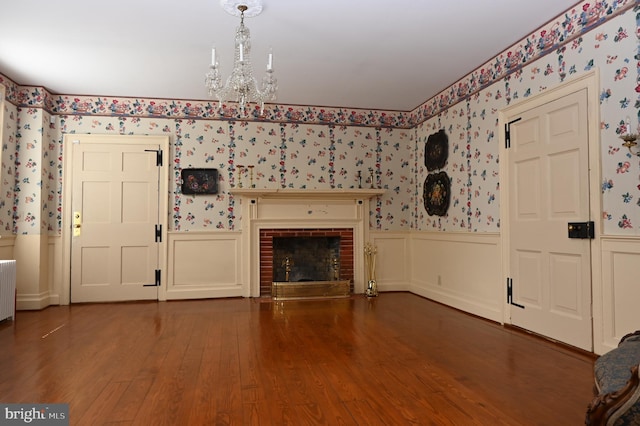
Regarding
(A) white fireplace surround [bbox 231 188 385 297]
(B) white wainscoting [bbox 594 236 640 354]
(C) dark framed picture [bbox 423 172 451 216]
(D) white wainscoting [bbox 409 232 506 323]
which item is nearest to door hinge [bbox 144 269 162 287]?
(A) white fireplace surround [bbox 231 188 385 297]

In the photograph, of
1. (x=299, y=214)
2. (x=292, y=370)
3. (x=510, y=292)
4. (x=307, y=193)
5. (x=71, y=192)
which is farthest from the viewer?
(x=299, y=214)

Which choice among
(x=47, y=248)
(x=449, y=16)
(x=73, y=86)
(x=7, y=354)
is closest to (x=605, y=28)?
(x=449, y=16)

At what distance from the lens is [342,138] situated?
20.7 feet

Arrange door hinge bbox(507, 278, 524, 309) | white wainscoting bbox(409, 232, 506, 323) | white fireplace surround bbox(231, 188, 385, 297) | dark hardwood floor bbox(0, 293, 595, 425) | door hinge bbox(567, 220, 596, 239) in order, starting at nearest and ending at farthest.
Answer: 1. dark hardwood floor bbox(0, 293, 595, 425)
2. door hinge bbox(567, 220, 596, 239)
3. door hinge bbox(507, 278, 524, 309)
4. white wainscoting bbox(409, 232, 506, 323)
5. white fireplace surround bbox(231, 188, 385, 297)

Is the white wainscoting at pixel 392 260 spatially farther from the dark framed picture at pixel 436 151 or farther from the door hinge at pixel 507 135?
the door hinge at pixel 507 135

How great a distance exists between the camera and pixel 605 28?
3.21m

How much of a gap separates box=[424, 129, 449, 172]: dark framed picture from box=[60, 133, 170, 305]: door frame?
3602 mm

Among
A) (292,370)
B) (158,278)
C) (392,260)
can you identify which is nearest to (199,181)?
(158,278)

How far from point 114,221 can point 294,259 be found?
251 cm

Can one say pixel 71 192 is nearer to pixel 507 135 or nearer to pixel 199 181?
pixel 199 181

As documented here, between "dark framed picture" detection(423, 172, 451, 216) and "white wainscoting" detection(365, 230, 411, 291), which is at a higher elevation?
"dark framed picture" detection(423, 172, 451, 216)

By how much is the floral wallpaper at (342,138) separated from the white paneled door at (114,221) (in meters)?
0.25
